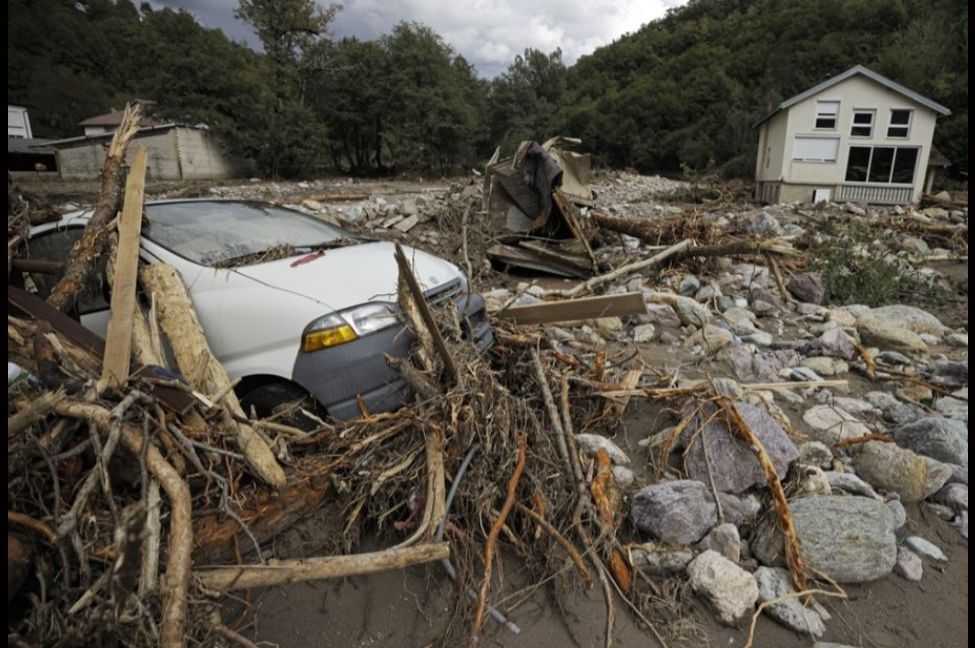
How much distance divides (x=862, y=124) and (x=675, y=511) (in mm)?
27323

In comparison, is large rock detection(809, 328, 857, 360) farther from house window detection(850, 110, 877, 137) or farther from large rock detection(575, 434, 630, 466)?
house window detection(850, 110, 877, 137)

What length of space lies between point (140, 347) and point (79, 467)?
81 centimetres

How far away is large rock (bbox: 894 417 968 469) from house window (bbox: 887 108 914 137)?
2549 cm

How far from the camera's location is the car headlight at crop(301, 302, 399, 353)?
281 cm

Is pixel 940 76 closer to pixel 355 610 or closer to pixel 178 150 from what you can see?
pixel 355 610

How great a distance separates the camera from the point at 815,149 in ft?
75.2

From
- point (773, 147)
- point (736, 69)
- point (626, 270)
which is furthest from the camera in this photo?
point (736, 69)

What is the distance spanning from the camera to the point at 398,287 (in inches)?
122

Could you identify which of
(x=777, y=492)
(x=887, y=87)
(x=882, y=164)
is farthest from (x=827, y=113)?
(x=777, y=492)

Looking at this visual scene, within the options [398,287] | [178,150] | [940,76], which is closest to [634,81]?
[940,76]

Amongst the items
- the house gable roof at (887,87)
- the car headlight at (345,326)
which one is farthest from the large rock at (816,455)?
the house gable roof at (887,87)

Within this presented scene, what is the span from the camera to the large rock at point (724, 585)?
7.70 feet

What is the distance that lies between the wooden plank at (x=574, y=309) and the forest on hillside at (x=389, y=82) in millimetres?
29799

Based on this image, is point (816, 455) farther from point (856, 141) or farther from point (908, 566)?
point (856, 141)
